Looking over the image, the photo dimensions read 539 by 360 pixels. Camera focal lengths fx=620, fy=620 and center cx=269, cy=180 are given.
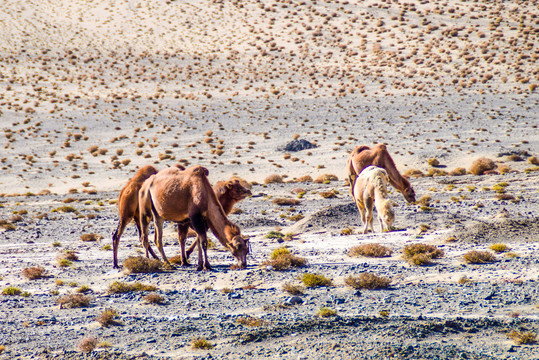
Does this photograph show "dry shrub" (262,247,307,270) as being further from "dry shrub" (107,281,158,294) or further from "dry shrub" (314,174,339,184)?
"dry shrub" (314,174,339,184)

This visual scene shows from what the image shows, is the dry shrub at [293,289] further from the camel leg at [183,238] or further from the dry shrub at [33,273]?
the dry shrub at [33,273]

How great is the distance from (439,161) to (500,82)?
2314 centimetres

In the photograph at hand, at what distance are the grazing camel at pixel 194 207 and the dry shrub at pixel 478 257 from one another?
465cm

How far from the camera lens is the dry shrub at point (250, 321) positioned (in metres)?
9.60

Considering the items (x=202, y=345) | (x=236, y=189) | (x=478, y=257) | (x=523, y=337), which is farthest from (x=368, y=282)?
(x=236, y=189)

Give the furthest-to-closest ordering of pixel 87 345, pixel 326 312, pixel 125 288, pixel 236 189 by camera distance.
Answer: pixel 236 189 → pixel 125 288 → pixel 326 312 → pixel 87 345

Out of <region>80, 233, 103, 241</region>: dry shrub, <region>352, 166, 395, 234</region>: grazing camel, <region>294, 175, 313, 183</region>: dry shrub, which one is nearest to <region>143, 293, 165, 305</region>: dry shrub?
<region>352, 166, 395, 234</region>: grazing camel

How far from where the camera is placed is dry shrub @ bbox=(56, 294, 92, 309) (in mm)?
11492

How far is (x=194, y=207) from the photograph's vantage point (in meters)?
13.1

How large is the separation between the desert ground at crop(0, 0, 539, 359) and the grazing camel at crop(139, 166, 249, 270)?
65cm

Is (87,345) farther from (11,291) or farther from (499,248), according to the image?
(499,248)

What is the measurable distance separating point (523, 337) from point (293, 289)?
4343mm

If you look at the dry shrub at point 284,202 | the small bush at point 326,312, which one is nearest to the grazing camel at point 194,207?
the small bush at point 326,312

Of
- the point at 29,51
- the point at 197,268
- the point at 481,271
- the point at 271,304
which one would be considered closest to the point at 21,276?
the point at 197,268
